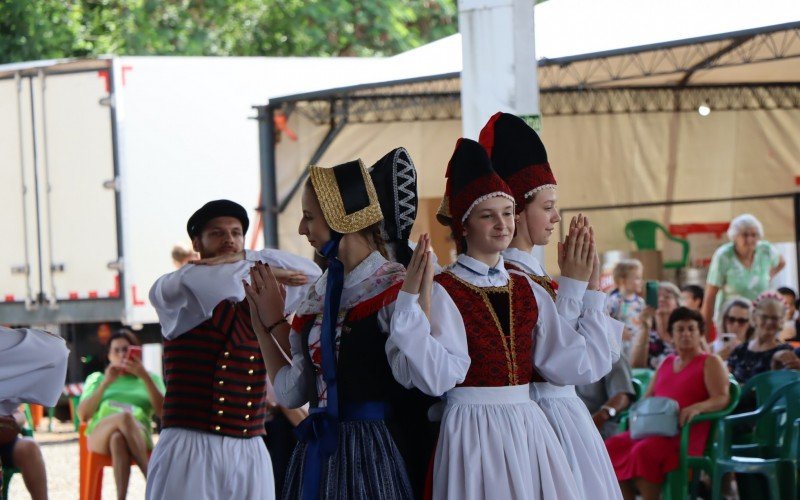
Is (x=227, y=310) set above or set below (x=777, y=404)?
above

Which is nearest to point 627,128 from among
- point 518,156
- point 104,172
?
point 104,172

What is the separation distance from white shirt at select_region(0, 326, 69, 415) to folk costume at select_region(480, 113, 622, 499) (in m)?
1.40

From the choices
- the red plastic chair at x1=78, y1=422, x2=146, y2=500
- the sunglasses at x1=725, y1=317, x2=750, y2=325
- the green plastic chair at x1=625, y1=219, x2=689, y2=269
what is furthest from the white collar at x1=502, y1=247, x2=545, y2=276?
the green plastic chair at x1=625, y1=219, x2=689, y2=269

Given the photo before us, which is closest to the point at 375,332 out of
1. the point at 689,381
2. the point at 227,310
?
the point at 227,310

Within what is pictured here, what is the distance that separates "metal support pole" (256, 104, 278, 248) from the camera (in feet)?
39.2

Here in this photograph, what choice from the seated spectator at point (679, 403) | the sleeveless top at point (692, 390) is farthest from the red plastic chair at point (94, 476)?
the sleeveless top at point (692, 390)

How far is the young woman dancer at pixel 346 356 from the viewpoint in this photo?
3.63 metres

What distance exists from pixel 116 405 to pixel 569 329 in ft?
16.4

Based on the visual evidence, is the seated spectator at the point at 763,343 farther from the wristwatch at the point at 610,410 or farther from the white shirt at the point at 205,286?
the white shirt at the point at 205,286

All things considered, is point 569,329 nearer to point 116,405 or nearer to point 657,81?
point 116,405

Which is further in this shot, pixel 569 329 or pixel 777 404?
pixel 777 404

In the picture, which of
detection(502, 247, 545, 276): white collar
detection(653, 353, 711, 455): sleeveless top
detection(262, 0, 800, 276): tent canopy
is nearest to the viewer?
detection(502, 247, 545, 276): white collar

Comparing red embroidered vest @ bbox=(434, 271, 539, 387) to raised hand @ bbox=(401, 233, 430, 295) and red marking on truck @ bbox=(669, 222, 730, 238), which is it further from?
red marking on truck @ bbox=(669, 222, 730, 238)

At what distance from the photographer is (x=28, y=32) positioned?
64.0ft
